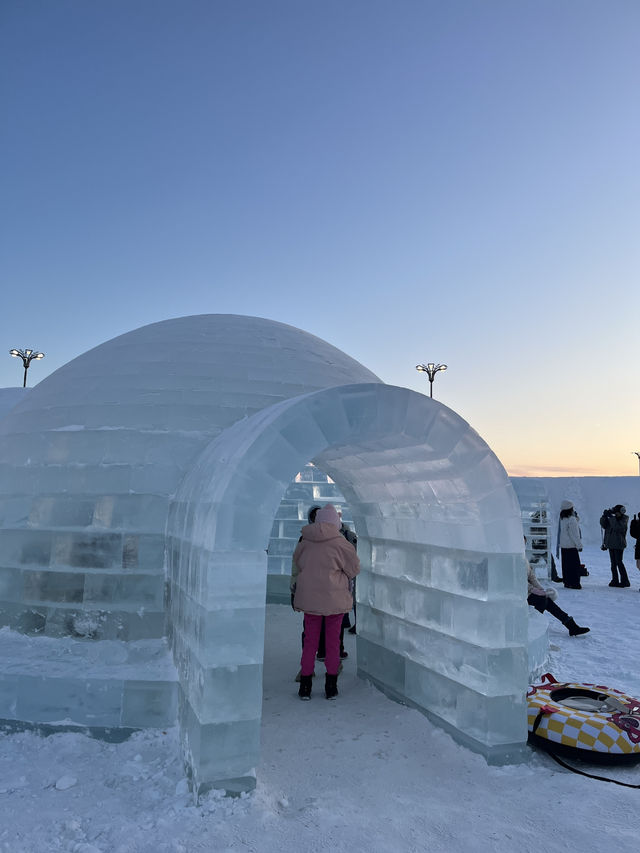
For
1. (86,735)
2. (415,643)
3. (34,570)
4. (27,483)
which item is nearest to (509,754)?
(415,643)

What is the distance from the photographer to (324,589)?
5594 millimetres

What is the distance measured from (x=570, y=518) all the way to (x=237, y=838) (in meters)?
11.6

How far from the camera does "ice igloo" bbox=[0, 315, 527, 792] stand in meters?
3.99

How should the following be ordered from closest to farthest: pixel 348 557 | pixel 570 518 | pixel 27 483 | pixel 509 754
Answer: pixel 509 754 < pixel 348 557 < pixel 27 483 < pixel 570 518

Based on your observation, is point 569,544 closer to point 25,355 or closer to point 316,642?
point 316,642

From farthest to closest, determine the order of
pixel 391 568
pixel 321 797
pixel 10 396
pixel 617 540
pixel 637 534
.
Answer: pixel 10 396 → pixel 637 534 → pixel 617 540 → pixel 391 568 → pixel 321 797

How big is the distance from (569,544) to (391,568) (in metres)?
8.75

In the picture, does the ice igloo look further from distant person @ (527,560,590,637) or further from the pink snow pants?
distant person @ (527,560,590,637)

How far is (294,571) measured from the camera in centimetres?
595

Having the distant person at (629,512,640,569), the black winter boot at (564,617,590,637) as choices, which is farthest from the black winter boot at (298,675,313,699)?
the distant person at (629,512,640,569)

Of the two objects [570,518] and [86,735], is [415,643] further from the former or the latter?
[570,518]

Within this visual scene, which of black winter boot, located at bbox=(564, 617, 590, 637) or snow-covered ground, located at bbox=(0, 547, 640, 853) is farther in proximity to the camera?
black winter boot, located at bbox=(564, 617, 590, 637)

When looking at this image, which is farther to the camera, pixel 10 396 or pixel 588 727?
pixel 10 396

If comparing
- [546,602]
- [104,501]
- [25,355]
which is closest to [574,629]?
[546,602]
